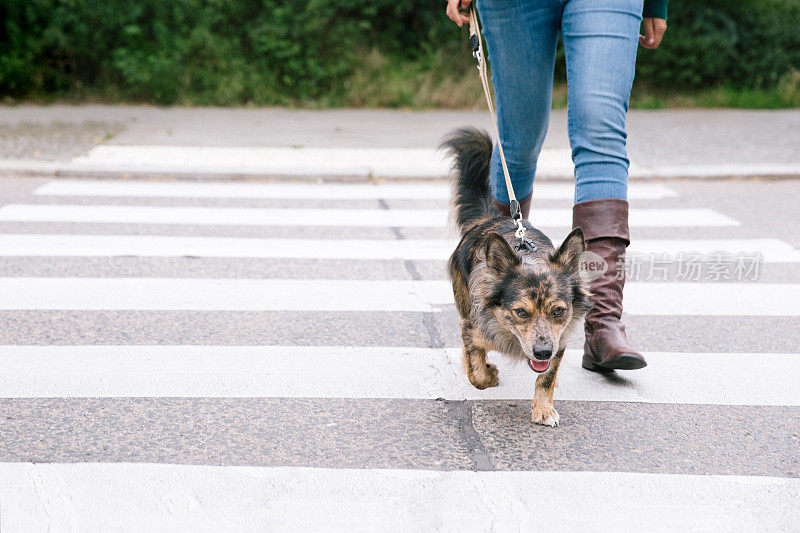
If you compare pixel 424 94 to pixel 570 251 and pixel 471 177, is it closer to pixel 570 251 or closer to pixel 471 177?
pixel 471 177

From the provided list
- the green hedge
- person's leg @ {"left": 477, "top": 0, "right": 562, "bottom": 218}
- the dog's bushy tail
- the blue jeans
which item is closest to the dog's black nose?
the blue jeans

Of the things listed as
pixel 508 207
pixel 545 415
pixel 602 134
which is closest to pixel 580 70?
pixel 602 134

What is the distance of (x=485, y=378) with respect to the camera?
11.7ft

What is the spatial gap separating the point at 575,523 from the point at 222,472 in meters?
1.15

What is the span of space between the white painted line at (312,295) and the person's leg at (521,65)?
1.19 metres

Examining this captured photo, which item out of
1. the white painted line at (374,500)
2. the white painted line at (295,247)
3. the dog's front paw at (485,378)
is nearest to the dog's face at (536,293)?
the dog's front paw at (485,378)

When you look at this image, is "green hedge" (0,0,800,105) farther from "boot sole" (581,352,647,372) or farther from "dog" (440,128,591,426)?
"boot sole" (581,352,647,372)

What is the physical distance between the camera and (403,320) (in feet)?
15.2

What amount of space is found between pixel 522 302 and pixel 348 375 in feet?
3.27

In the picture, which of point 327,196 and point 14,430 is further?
point 327,196

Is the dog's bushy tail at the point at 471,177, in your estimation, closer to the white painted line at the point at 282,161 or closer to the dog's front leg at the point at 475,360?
the dog's front leg at the point at 475,360

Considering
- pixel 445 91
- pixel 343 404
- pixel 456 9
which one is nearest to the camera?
pixel 343 404

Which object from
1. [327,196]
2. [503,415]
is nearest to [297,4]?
[327,196]

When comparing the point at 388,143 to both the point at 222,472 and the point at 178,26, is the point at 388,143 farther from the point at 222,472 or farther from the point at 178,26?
the point at 222,472
